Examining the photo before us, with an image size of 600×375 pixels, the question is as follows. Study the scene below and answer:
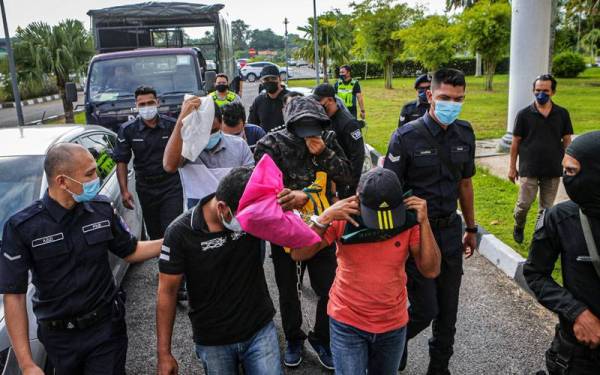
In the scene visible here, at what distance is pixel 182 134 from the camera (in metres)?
3.71

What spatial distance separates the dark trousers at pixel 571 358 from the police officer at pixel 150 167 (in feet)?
11.0

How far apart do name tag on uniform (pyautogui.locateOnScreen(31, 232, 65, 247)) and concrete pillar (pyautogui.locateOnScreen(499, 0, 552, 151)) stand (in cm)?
868

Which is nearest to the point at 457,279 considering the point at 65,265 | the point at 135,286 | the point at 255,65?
the point at 65,265

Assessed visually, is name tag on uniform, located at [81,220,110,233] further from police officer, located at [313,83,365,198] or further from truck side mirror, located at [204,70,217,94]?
truck side mirror, located at [204,70,217,94]

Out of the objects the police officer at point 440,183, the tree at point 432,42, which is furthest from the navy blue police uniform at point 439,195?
the tree at point 432,42

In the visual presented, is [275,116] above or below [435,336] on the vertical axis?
above

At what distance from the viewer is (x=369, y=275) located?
8.62 ft

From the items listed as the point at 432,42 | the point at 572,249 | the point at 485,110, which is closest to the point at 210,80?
the point at 572,249

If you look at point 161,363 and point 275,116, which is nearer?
point 161,363

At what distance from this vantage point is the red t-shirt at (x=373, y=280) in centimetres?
262

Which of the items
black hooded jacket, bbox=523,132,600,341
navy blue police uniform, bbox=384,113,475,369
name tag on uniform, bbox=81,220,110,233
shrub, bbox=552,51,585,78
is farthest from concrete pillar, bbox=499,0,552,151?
shrub, bbox=552,51,585,78

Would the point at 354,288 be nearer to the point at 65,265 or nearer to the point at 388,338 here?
the point at 388,338

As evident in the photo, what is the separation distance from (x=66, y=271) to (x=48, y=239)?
0.18 meters

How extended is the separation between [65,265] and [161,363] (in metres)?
0.68
